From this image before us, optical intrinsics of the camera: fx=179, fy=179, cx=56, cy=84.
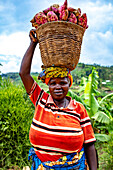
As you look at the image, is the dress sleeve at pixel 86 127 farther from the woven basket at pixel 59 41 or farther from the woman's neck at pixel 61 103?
the woven basket at pixel 59 41

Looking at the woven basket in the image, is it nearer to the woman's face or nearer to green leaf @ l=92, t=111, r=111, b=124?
the woman's face

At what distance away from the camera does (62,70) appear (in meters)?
1.61

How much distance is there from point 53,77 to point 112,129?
5.25 metres

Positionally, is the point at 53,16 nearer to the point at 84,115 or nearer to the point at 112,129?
the point at 84,115

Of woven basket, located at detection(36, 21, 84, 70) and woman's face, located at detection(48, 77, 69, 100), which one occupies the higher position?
woven basket, located at detection(36, 21, 84, 70)

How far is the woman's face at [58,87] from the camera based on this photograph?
1629 millimetres

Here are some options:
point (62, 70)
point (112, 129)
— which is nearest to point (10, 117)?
point (62, 70)

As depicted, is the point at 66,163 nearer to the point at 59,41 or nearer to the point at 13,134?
the point at 59,41

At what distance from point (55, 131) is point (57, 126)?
46mm

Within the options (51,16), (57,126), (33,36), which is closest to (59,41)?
(51,16)

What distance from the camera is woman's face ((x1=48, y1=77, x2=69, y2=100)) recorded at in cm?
163

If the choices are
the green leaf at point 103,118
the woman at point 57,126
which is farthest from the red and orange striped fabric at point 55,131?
the green leaf at point 103,118

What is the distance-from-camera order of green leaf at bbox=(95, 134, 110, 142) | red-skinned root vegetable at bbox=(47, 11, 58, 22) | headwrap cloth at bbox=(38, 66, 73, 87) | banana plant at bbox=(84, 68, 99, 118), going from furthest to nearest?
banana plant at bbox=(84, 68, 99, 118)
green leaf at bbox=(95, 134, 110, 142)
headwrap cloth at bbox=(38, 66, 73, 87)
red-skinned root vegetable at bbox=(47, 11, 58, 22)

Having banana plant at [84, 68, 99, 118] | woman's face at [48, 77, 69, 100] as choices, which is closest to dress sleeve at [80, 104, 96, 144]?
woman's face at [48, 77, 69, 100]
